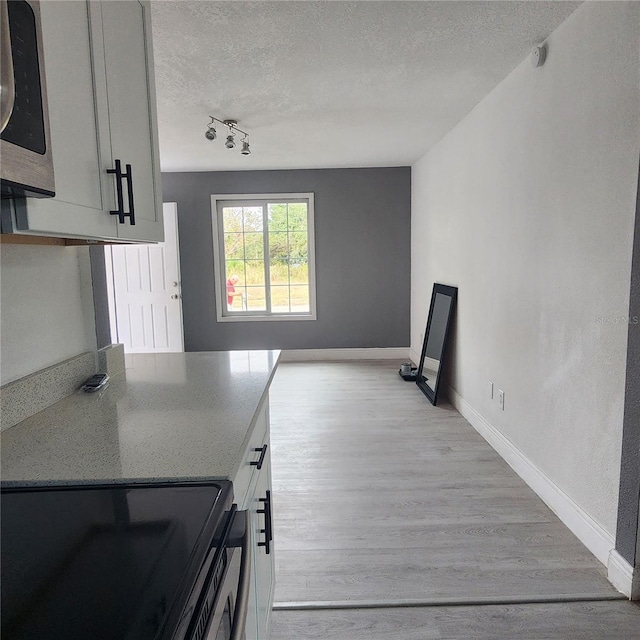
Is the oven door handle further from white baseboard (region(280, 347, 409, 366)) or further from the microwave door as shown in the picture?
white baseboard (region(280, 347, 409, 366))

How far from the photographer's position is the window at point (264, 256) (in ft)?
18.9

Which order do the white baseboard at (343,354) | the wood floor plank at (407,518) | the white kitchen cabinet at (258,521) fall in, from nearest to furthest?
the white kitchen cabinet at (258,521), the wood floor plank at (407,518), the white baseboard at (343,354)

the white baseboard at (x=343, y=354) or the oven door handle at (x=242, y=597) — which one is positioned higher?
the oven door handle at (x=242, y=597)

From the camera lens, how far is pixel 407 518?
2.34m

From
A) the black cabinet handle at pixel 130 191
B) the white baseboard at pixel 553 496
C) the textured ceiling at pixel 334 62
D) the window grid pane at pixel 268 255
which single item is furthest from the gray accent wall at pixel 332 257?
the black cabinet handle at pixel 130 191

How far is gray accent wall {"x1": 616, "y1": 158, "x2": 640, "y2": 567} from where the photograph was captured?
167cm

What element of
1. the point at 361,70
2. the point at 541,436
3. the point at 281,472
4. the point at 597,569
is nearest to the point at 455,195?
the point at 361,70

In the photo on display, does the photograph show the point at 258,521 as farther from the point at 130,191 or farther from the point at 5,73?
the point at 5,73

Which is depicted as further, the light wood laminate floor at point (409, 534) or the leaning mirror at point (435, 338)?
the leaning mirror at point (435, 338)

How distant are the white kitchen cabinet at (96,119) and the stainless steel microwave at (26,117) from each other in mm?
56

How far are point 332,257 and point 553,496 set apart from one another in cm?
399

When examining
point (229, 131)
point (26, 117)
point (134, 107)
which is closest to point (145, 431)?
point (26, 117)

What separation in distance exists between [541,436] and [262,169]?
444cm

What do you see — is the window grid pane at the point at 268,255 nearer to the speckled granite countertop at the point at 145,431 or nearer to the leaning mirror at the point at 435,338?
the leaning mirror at the point at 435,338
